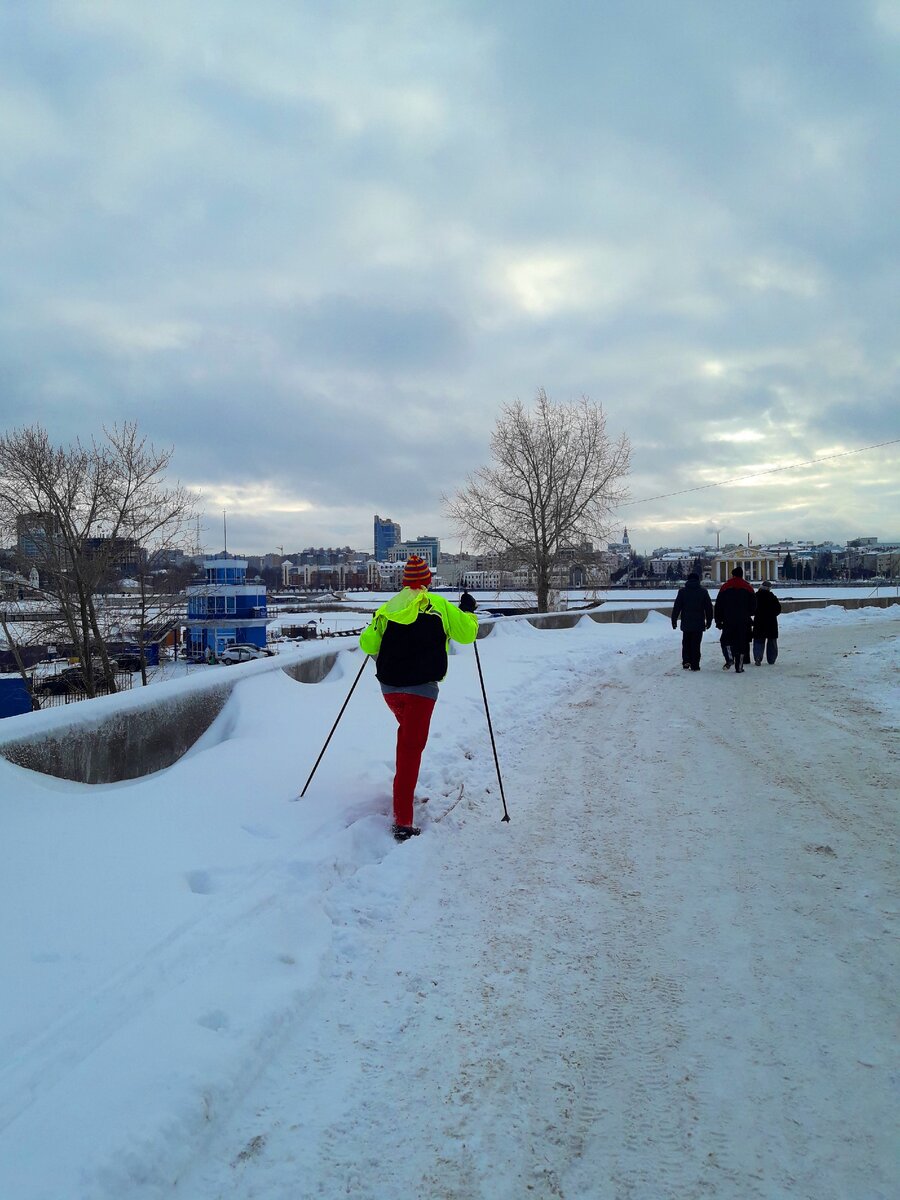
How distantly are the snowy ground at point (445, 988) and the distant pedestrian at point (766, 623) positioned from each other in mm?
8917

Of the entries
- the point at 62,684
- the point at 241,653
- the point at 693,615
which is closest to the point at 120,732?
A: the point at 693,615

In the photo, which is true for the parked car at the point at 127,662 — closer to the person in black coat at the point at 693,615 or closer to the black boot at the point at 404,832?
the person in black coat at the point at 693,615

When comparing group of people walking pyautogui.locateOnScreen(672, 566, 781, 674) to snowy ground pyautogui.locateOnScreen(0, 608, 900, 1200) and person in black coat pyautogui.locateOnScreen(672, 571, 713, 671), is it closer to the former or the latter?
person in black coat pyautogui.locateOnScreen(672, 571, 713, 671)

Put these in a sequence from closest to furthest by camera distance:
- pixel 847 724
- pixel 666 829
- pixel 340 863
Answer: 1. pixel 340 863
2. pixel 666 829
3. pixel 847 724

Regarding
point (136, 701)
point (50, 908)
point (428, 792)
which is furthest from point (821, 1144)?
point (136, 701)

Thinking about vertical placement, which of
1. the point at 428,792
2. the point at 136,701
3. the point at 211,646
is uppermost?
the point at 136,701

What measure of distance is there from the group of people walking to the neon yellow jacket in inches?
394

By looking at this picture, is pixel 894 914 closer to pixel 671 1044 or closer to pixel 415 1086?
pixel 671 1044

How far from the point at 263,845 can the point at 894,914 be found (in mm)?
3642

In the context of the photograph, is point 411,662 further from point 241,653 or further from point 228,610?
point 228,610

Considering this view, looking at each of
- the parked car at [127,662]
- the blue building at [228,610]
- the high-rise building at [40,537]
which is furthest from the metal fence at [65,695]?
the blue building at [228,610]

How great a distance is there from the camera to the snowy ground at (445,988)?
2.29 meters

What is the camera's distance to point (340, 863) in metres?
4.59

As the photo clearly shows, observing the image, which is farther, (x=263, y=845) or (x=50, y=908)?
(x=263, y=845)
